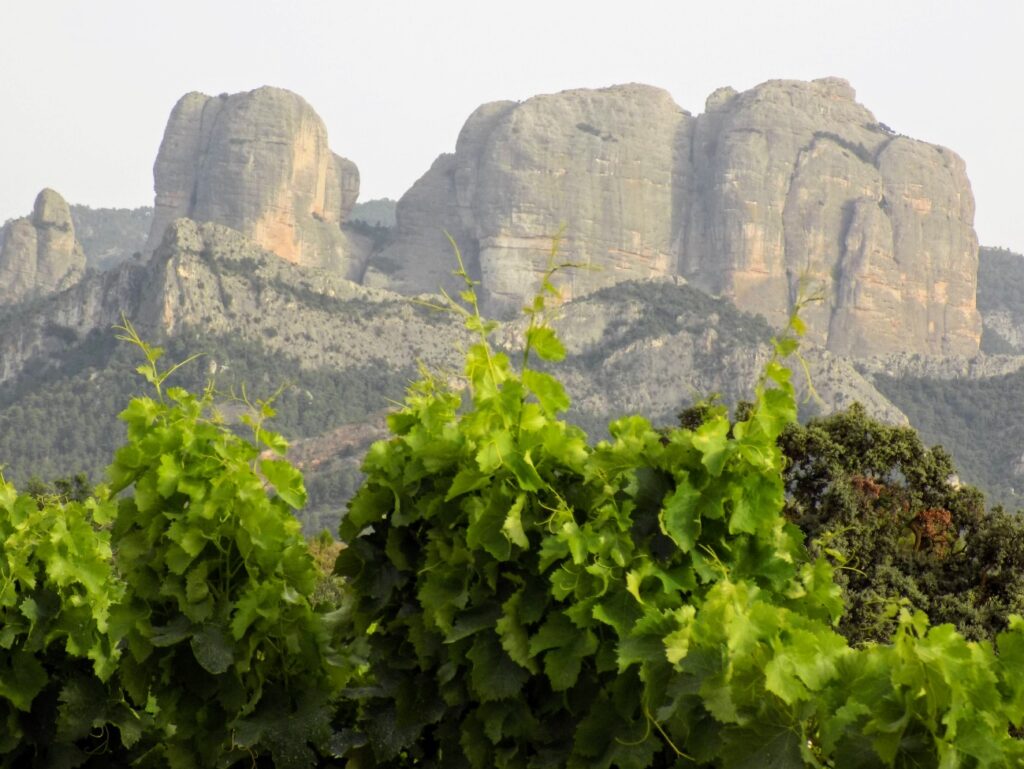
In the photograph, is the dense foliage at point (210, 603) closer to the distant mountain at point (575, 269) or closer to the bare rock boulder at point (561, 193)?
the distant mountain at point (575, 269)

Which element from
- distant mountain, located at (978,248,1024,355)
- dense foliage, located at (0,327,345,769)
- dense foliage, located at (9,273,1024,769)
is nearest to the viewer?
dense foliage, located at (9,273,1024,769)

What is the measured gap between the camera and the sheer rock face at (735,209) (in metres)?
130

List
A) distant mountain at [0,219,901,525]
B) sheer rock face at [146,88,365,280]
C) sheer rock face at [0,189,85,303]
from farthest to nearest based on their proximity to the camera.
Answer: sheer rock face at [0,189,85,303], sheer rock face at [146,88,365,280], distant mountain at [0,219,901,525]

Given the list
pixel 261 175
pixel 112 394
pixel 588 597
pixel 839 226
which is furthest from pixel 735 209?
pixel 588 597

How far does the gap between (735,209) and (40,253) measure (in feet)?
242

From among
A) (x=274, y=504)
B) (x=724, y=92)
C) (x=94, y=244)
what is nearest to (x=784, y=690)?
(x=274, y=504)

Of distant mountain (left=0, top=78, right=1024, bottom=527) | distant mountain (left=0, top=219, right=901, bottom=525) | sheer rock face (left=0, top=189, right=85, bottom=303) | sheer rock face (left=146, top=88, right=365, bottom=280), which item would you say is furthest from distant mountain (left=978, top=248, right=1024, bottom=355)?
sheer rock face (left=0, top=189, right=85, bottom=303)

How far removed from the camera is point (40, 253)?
145375 mm

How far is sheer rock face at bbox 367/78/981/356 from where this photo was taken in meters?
130

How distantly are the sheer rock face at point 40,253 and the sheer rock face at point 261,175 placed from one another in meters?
11.2

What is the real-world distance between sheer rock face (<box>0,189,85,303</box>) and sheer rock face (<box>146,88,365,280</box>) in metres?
11.2

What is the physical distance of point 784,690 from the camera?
342 centimetres

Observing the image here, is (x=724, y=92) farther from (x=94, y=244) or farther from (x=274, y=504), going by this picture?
(x=274, y=504)

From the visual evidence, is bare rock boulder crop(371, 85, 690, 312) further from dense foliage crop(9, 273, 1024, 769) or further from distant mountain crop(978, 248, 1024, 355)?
dense foliage crop(9, 273, 1024, 769)
